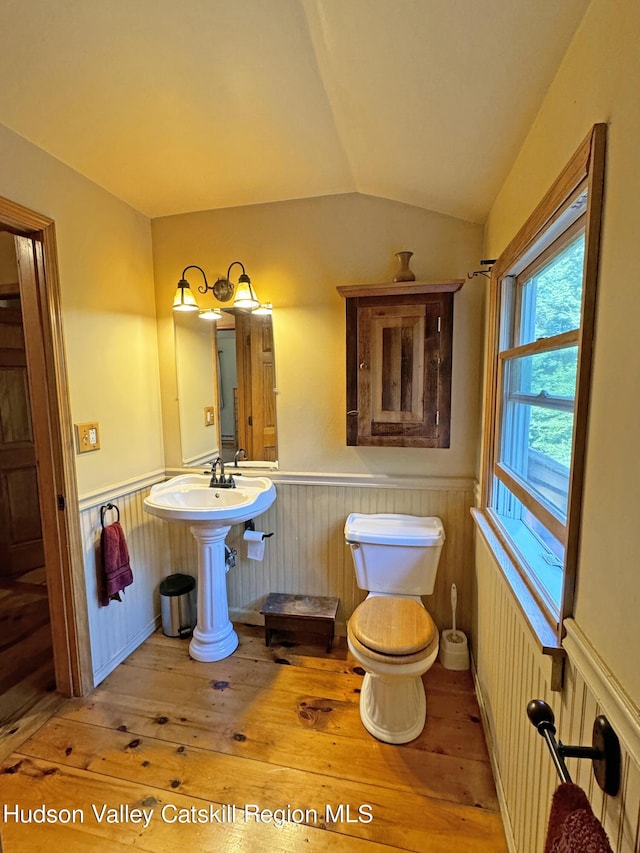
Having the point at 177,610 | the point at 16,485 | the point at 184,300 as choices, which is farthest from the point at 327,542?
the point at 16,485

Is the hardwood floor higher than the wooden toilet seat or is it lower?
lower

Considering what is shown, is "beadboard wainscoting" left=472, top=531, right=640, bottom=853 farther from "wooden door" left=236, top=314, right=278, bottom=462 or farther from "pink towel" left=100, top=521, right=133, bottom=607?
"pink towel" left=100, top=521, right=133, bottom=607

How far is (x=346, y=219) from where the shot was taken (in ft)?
6.84

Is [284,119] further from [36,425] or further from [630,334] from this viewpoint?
[36,425]

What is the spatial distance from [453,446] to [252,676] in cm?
153

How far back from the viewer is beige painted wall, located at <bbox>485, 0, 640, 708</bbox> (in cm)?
66

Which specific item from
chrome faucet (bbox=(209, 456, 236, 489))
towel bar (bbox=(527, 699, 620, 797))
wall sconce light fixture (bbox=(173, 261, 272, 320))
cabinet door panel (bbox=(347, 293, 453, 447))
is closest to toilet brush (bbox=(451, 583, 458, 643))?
cabinet door panel (bbox=(347, 293, 453, 447))

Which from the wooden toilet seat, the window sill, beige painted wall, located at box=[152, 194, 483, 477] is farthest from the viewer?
beige painted wall, located at box=[152, 194, 483, 477]

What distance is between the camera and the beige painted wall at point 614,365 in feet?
2.16

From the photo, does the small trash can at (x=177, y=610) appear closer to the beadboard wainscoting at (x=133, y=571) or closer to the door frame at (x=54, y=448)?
the beadboard wainscoting at (x=133, y=571)

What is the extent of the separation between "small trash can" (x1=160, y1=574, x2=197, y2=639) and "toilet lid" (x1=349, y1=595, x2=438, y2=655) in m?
1.13

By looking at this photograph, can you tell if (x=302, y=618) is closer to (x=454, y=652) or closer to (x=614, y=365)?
(x=454, y=652)

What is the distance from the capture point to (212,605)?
2145 millimetres

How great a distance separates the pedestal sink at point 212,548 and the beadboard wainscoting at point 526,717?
1155 millimetres
